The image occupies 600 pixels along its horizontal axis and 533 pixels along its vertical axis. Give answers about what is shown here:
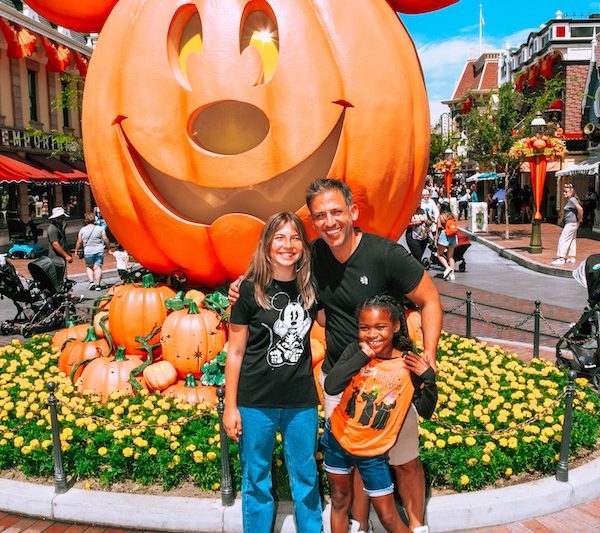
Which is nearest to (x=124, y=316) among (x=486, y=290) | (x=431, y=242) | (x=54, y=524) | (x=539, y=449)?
(x=54, y=524)

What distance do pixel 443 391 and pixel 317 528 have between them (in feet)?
5.92

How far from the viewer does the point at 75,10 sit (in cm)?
449

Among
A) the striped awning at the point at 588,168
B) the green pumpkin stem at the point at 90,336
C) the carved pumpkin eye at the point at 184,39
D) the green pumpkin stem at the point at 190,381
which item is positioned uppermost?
the carved pumpkin eye at the point at 184,39

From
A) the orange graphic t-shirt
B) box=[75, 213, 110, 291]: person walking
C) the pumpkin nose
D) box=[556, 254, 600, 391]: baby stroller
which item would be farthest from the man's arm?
box=[75, 213, 110, 291]: person walking

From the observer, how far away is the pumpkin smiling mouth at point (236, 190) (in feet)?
13.0

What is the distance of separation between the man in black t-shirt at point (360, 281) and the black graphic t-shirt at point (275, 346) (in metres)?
0.15

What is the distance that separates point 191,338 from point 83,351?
1051mm

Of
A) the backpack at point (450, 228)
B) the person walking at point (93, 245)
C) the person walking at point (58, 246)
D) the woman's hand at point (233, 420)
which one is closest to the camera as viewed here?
the woman's hand at point (233, 420)

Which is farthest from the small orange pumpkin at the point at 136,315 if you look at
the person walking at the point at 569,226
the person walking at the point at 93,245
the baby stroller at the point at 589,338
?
the person walking at the point at 569,226

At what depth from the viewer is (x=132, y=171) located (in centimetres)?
411

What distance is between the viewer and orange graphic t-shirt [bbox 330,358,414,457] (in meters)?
2.54

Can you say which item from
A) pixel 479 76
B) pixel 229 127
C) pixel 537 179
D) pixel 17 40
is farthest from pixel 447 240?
pixel 479 76

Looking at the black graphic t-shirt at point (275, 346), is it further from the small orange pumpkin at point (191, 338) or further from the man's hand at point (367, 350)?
the small orange pumpkin at point (191, 338)

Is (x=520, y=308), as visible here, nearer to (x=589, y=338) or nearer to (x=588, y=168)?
(x=589, y=338)
